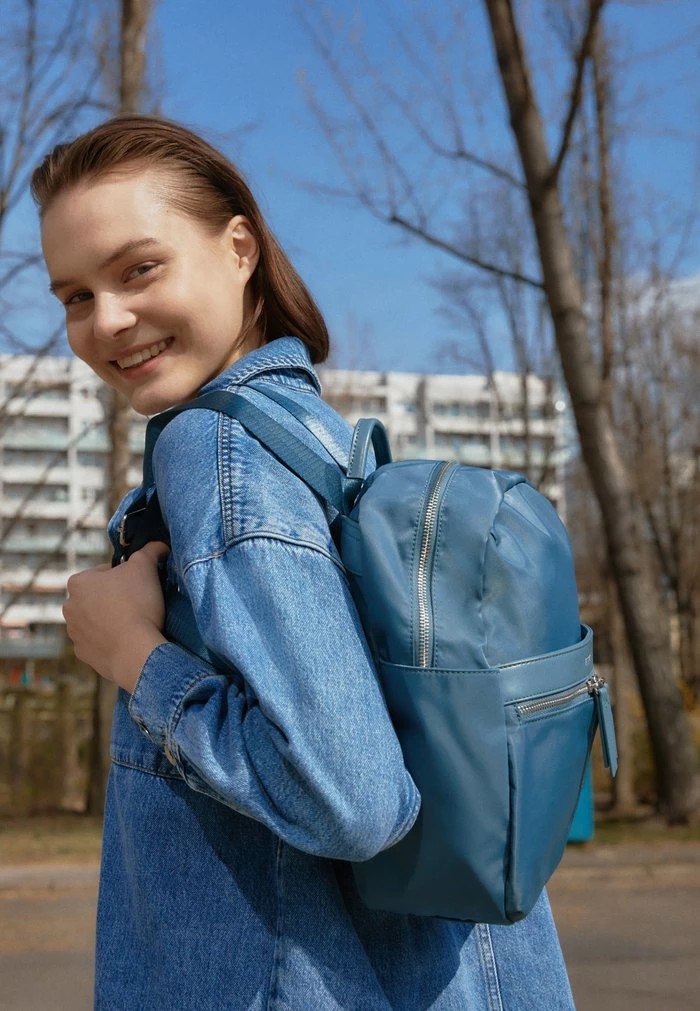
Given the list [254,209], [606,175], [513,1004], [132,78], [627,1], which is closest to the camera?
[513,1004]

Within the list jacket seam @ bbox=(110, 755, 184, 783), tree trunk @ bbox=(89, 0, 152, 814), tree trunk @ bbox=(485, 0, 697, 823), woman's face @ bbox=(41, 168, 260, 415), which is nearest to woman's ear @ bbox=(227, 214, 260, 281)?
woman's face @ bbox=(41, 168, 260, 415)

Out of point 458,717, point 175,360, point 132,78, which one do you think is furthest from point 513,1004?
point 132,78

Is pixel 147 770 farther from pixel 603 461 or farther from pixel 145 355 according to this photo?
pixel 603 461

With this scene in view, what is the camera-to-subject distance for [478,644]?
1022mm

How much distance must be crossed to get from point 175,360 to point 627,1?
735 cm

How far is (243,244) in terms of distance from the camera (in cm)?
→ 135

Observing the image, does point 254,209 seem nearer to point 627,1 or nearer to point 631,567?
point 627,1

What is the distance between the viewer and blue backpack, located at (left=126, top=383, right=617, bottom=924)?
101cm

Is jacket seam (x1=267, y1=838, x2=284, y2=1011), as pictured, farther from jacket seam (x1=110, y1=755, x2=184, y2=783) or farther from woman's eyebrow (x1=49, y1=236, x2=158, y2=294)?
woman's eyebrow (x1=49, y1=236, x2=158, y2=294)

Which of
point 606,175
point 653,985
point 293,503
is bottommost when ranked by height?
point 653,985

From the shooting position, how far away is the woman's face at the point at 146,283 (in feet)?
4.03

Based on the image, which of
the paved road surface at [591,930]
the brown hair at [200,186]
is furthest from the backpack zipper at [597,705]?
the paved road surface at [591,930]

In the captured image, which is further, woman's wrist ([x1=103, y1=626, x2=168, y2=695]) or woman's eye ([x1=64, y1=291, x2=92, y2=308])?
woman's eye ([x1=64, y1=291, x2=92, y2=308])

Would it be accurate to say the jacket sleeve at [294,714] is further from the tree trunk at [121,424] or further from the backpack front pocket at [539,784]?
the tree trunk at [121,424]
